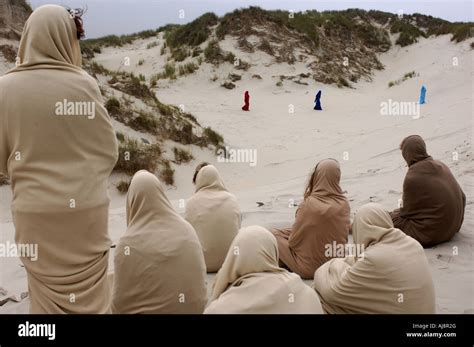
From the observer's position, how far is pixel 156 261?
304cm

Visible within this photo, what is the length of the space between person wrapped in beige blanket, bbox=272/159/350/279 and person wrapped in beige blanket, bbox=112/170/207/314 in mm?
1444

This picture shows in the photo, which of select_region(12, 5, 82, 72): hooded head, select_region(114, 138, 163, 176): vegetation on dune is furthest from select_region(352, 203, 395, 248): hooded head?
select_region(114, 138, 163, 176): vegetation on dune

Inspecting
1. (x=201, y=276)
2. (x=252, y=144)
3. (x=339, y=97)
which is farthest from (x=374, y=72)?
(x=201, y=276)

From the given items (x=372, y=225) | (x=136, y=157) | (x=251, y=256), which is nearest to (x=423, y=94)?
(x=136, y=157)

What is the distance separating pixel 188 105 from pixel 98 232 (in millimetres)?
12917

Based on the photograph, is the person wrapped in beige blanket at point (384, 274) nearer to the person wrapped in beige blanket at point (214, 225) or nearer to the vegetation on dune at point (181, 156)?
the person wrapped in beige blanket at point (214, 225)

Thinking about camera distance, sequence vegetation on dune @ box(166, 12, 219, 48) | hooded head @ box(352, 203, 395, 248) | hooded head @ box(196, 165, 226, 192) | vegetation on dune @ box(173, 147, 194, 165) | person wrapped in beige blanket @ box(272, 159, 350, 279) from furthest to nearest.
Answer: vegetation on dune @ box(166, 12, 219, 48) → vegetation on dune @ box(173, 147, 194, 165) → hooded head @ box(196, 165, 226, 192) → person wrapped in beige blanket @ box(272, 159, 350, 279) → hooded head @ box(352, 203, 395, 248)

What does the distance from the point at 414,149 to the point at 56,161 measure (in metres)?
3.63

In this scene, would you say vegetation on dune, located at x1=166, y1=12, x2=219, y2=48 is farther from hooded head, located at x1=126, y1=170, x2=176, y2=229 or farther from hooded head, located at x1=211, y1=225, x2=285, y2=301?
hooded head, located at x1=211, y1=225, x2=285, y2=301

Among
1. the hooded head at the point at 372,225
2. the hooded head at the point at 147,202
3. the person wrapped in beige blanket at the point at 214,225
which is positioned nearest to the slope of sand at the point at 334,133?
the person wrapped in beige blanket at the point at 214,225

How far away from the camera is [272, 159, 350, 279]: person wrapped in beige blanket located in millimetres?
4293

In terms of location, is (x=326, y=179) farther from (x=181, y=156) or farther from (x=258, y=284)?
(x=181, y=156)

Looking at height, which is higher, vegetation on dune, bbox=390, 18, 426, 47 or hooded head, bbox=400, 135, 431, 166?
vegetation on dune, bbox=390, 18, 426, 47
